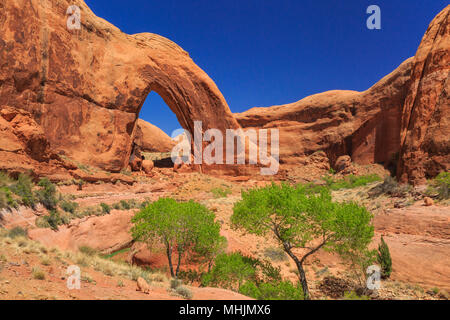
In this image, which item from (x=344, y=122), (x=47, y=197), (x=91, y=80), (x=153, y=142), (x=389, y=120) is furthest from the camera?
(x=153, y=142)

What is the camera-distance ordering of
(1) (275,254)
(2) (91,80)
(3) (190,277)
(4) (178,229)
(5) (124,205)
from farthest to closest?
(2) (91,80) < (5) (124,205) < (1) (275,254) < (3) (190,277) < (4) (178,229)

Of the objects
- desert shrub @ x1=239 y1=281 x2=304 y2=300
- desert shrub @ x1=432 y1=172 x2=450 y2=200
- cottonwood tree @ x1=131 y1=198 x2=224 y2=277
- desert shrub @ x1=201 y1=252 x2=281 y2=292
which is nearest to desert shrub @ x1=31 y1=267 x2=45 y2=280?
cottonwood tree @ x1=131 y1=198 x2=224 y2=277

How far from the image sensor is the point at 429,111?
62.1 ft

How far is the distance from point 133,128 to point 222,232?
64.6 ft

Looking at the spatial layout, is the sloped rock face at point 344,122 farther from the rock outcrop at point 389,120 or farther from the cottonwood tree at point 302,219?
the cottonwood tree at point 302,219

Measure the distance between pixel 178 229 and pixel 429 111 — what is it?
20.5m

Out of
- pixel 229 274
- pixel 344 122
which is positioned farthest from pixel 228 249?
→ pixel 344 122

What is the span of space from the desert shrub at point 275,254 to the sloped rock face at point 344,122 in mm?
23508

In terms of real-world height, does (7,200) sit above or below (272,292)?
above

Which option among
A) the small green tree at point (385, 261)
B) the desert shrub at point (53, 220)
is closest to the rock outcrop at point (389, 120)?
the small green tree at point (385, 261)

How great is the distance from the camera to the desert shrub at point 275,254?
14.2 meters

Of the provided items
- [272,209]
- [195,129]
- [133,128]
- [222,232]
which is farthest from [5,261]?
[195,129]

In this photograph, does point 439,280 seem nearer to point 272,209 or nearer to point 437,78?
point 272,209

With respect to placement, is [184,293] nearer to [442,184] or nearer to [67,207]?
[67,207]
